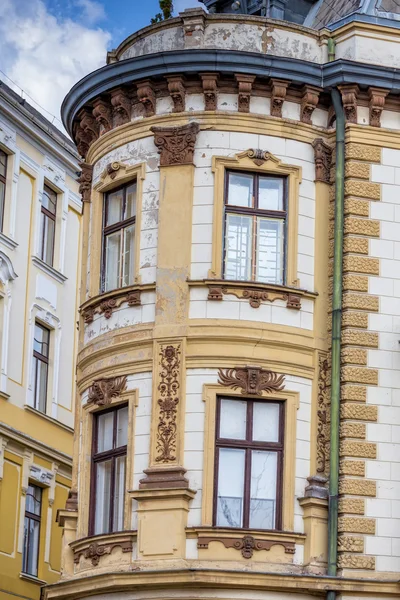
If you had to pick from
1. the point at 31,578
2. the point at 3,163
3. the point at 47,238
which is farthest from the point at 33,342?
the point at 31,578

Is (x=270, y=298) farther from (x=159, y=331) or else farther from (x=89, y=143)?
(x=89, y=143)

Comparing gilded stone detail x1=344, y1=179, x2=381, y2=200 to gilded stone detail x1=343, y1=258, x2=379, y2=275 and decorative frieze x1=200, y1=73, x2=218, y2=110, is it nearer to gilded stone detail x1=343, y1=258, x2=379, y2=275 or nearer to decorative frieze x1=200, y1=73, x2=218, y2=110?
gilded stone detail x1=343, y1=258, x2=379, y2=275

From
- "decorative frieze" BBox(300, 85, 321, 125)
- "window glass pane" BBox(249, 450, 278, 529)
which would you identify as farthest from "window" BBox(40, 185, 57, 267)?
"window glass pane" BBox(249, 450, 278, 529)

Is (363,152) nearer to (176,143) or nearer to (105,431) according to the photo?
(176,143)

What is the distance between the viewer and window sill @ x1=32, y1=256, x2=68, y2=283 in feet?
130

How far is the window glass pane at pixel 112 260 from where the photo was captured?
2872cm

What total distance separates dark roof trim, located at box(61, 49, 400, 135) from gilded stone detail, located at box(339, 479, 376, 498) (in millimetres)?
6781

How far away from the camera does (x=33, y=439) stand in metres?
38.4

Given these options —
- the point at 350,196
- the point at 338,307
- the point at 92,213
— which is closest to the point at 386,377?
the point at 338,307

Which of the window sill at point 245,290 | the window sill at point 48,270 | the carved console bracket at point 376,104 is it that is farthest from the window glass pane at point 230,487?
the window sill at point 48,270

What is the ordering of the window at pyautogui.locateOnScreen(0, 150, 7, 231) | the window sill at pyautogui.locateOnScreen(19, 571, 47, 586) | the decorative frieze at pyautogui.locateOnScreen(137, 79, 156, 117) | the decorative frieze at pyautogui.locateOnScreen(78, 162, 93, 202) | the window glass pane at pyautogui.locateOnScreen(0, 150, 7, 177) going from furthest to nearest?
the window glass pane at pyautogui.locateOnScreen(0, 150, 7, 177) → the window at pyautogui.locateOnScreen(0, 150, 7, 231) → the window sill at pyautogui.locateOnScreen(19, 571, 47, 586) → the decorative frieze at pyautogui.locateOnScreen(78, 162, 93, 202) → the decorative frieze at pyautogui.locateOnScreen(137, 79, 156, 117)

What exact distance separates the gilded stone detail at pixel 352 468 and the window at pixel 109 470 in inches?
142

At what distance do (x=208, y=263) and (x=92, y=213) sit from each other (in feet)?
10.1

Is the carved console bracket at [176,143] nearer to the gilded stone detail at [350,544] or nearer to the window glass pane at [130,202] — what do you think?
the window glass pane at [130,202]
